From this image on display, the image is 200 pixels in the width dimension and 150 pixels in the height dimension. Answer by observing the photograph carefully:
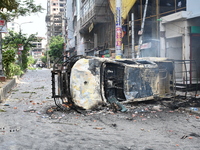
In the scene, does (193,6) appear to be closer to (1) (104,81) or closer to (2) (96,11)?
(1) (104,81)

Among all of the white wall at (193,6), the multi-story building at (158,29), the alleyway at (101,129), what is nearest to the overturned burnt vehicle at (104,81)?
the alleyway at (101,129)

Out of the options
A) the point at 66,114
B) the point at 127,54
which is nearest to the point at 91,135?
the point at 66,114

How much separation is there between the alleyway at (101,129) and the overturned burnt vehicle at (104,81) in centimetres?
38

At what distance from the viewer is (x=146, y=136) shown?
5.00 metres

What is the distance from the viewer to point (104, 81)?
7.52 m

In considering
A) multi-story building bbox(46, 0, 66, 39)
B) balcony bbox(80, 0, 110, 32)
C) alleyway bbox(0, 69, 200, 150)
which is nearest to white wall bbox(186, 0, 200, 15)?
alleyway bbox(0, 69, 200, 150)

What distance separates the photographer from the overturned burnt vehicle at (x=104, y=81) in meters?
7.25

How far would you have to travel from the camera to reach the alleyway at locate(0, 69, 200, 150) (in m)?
4.35

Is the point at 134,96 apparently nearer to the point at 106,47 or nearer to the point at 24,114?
the point at 24,114

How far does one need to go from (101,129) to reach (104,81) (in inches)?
88.7

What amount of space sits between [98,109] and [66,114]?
0.98m


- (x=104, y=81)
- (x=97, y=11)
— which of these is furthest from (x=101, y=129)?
(x=97, y=11)

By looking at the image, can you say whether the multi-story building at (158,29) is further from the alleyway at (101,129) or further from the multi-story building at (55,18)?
the multi-story building at (55,18)

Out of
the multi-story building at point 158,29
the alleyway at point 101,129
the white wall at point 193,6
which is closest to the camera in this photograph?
the alleyway at point 101,129
